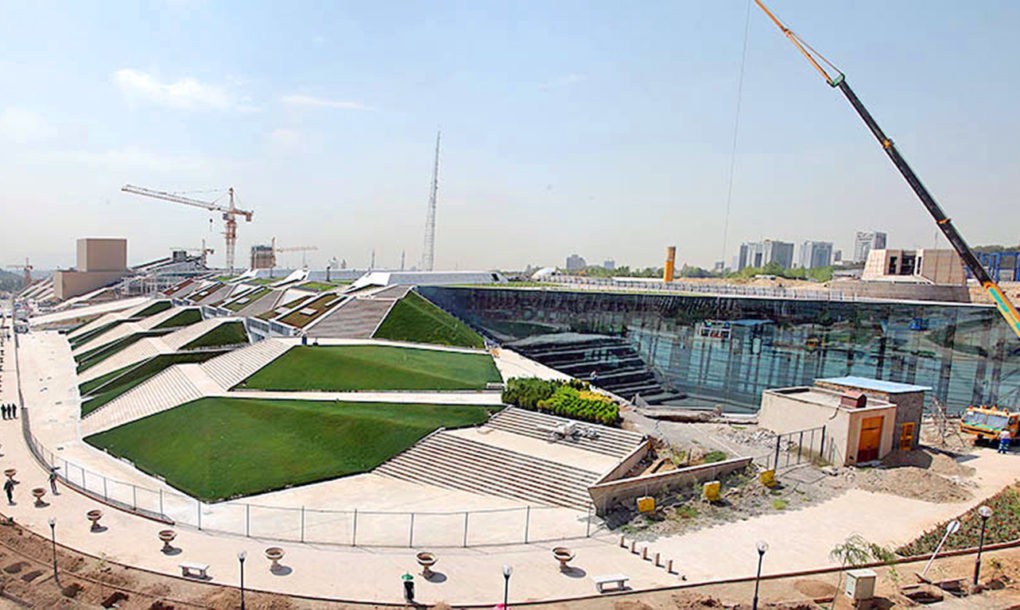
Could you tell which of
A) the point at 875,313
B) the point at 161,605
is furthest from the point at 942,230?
the point at 161,605

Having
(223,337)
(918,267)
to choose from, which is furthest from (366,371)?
(918,267)

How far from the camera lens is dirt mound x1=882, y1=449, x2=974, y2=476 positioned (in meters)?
25.0

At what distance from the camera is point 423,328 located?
4809 centimetres

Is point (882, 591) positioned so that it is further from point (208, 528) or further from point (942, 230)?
point (942, 230)

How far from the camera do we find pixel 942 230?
97.4 feet

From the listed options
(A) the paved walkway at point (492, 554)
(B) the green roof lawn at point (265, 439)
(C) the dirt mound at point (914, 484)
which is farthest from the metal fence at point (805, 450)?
(B) the green roof lawn at point (265, 439)

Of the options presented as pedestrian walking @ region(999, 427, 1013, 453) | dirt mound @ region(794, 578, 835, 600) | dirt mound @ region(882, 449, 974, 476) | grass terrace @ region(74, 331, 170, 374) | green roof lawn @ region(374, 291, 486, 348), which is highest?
green roof lawn @ region(374, 291, 486, 348)

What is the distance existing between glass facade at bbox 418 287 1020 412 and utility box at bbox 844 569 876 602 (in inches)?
1308

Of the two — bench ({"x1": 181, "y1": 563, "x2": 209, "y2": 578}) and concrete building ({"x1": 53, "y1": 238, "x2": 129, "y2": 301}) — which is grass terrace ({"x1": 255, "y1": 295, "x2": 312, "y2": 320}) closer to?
bench ({"x1": 181, "y1": 563, "x2": 209, "y2": 578})

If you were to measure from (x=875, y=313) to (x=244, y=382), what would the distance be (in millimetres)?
42546

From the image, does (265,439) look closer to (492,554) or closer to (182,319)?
(492,554)

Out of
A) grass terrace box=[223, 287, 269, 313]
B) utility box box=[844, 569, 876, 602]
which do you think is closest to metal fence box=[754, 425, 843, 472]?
utility box box=[844, 569, 876, 602]

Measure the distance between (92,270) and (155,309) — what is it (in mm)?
57158

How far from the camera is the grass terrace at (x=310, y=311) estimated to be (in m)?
49.9
